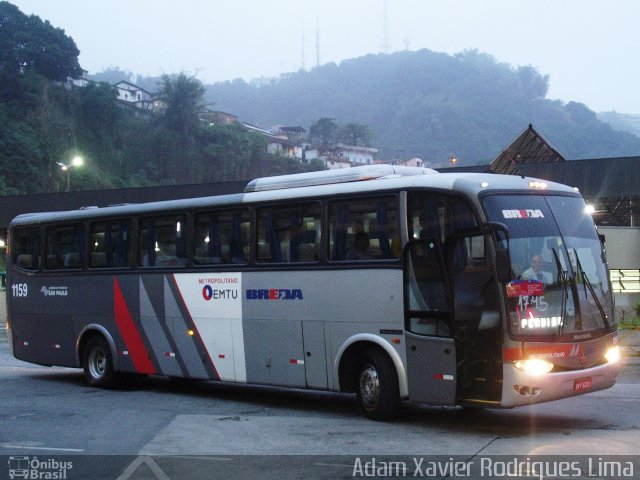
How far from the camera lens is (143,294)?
1614cm

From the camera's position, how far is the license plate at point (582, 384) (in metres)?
11.1

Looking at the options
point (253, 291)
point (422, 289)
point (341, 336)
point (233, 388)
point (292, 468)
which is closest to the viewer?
point (292, 468)

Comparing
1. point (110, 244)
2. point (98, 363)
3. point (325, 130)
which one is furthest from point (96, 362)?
point (325, 130)

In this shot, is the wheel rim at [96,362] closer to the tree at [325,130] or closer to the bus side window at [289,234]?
the bus side window at [289,234]

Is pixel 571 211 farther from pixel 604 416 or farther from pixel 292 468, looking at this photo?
pixel 292 468

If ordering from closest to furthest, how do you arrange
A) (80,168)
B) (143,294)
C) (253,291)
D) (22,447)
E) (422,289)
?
(22,447), (422,289), (253,291), (143,294), (80,168)

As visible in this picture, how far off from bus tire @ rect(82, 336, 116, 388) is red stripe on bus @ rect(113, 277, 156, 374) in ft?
1.86

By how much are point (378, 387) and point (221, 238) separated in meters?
3.89

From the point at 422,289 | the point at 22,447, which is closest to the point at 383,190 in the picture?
the point at 422,289

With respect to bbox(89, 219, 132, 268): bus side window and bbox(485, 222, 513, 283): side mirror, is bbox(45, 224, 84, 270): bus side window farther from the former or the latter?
bbox(485, 222, 513, 283): side mirror

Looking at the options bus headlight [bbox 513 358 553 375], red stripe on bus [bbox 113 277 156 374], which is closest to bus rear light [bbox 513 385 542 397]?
bus headlight [bbox 513 358 553 375]

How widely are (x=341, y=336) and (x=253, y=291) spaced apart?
1.92m

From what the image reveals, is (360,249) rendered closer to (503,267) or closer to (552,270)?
(503,267)

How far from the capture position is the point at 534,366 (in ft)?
35.4
